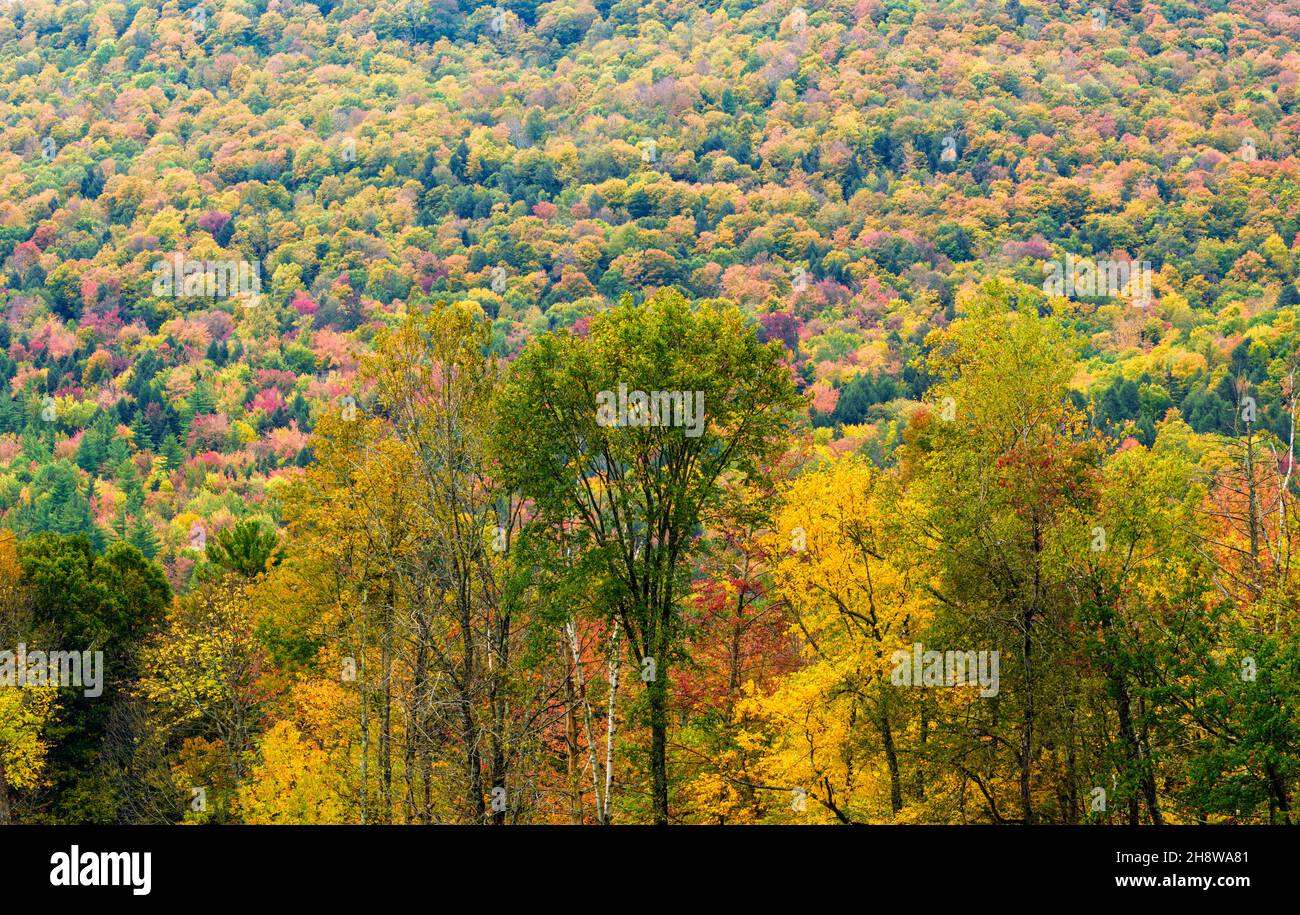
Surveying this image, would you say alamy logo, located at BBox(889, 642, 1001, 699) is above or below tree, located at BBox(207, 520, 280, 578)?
below

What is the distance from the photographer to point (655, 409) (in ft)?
92.2

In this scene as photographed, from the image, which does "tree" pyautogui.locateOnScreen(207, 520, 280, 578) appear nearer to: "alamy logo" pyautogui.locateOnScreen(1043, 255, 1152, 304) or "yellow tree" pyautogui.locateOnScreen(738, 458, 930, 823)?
"yellow tree" pyautogui.locateOnScreen(738, 458, 930, 823)

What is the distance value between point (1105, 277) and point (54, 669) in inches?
5206

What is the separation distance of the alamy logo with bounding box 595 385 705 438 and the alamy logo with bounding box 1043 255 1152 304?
115 m

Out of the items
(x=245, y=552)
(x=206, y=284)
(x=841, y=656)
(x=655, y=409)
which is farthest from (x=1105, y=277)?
(x=655, y=409)

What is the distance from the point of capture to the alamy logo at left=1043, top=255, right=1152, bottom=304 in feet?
477

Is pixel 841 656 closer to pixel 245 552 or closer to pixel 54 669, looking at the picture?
pixel 54 669

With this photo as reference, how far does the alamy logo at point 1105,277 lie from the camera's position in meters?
145

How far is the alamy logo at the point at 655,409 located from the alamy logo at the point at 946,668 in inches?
263

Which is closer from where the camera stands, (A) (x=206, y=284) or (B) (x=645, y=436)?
(B) (x=645, y=436)
